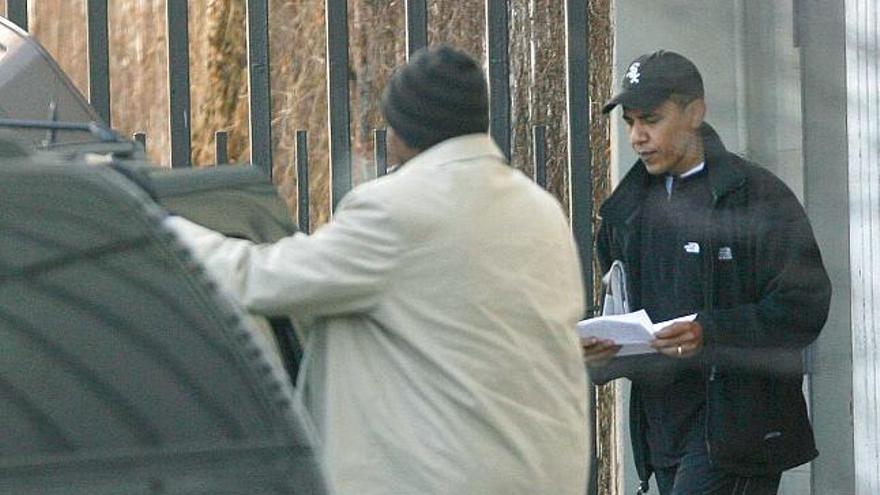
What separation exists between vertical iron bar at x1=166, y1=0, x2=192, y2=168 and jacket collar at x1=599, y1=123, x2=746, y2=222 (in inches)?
59.8

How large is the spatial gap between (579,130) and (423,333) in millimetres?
3216

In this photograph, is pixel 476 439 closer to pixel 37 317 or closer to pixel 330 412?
pixel 330 412

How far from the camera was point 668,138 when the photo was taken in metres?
6.20

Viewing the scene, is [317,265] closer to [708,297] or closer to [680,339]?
[680,339]

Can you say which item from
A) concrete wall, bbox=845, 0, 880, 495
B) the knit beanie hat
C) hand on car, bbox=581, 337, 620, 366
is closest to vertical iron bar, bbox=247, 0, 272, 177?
hand on car, bbox=581, 337, 620, 366

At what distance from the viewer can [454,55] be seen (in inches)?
186

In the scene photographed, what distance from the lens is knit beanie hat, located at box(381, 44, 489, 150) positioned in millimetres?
4652

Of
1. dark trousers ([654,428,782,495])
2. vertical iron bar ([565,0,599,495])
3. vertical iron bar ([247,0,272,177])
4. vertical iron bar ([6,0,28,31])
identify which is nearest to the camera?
dark trousers ([654,428,782,495])

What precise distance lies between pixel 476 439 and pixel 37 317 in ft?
5.40

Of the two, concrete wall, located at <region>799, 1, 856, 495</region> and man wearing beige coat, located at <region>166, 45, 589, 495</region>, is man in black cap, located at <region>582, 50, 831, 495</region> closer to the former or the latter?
man wearing beige coat, located at <region>166, 45, 589, 495</region>

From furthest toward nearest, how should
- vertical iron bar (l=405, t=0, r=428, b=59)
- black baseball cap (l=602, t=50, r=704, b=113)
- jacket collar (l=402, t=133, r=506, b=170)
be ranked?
vertical iron bar (l=405, t=0, r=428, b=59) < black baseball cap (l=602, t=50, r=704, b=113) < jacket collar (l=402, t=133, r=506, b=170)

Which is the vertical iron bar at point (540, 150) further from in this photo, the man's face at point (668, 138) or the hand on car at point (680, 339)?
the hand on car at point (680, 339)

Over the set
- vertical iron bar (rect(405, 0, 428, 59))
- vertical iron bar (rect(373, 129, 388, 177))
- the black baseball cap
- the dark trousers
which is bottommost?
the dark trousers

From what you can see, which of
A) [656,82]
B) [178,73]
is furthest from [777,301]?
[178,73]
